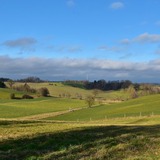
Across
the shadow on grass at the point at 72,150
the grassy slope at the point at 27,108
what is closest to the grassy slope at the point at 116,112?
the grassy slope at the point at 27,108

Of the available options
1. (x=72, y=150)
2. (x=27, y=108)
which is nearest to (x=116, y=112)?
(x=27, y=108)

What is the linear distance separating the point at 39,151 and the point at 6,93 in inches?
5314

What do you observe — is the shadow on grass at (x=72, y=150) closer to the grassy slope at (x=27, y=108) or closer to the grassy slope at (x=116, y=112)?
the grassy slope at (x=116, y=112)

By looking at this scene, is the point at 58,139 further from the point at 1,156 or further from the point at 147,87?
the point at 147,87

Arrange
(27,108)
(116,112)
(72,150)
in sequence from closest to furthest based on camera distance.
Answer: (72,150)
(116,112)
(27,108)

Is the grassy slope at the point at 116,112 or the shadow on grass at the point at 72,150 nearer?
the shadow on grass at the point at 72,150

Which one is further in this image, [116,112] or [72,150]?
[116,112]

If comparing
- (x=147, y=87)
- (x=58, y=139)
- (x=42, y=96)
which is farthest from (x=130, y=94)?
(x=58, y=139)

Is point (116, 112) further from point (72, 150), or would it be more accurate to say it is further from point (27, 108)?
point (72, 150)

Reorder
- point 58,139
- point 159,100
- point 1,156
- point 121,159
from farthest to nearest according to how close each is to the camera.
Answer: point 159,100 < point 58,139 < point 1,156 < point 121,159

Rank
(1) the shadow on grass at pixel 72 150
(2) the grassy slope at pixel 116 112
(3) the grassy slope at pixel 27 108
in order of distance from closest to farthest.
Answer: (1) the shadow on grass at pixel 72 150, (2) the grassy slope at pixel 116 112, (3) the grassy slope at pixel 27 108

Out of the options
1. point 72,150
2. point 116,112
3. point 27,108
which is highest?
point 72,150

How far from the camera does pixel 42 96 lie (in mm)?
153500

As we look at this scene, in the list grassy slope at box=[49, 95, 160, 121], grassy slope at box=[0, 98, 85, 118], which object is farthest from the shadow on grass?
grassy slope at box=[0, 98, 85, 118]
